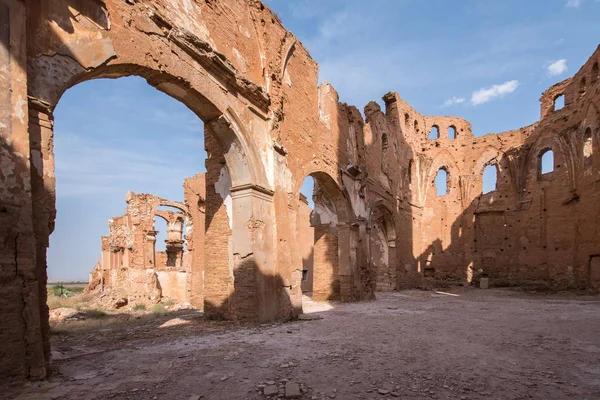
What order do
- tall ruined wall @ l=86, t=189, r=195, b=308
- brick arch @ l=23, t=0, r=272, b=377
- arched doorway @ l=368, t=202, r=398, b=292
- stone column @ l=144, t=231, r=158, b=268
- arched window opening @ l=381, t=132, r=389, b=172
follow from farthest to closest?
stone column @ l=144, t=231, r=158, b=268
tall ruined wall @ l=86, t=189, r=195, b=308
arched doorway @ l=368, t=202, r=398, b=292
arched window opening @ l=381, t=132, r=389, b=172
brick arch @ l=23, t=0, r=272, b=377

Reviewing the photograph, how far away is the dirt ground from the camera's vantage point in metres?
→ 3.26

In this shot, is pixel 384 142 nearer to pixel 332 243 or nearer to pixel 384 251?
pixel 384 251

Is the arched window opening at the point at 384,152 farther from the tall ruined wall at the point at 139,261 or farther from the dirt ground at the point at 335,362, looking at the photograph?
the dirt ground at the point at 335,362

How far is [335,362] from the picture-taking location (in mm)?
4184

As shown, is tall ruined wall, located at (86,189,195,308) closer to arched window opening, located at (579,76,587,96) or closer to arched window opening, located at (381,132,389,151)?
arched window opening, located at (381,132,389,151)

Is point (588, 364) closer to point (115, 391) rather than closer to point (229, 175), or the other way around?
point (115, 391)

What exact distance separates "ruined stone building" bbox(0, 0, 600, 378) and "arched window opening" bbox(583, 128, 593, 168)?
0.16 feet

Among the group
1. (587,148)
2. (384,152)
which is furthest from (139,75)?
(587,148)

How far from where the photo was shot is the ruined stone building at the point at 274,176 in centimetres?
359

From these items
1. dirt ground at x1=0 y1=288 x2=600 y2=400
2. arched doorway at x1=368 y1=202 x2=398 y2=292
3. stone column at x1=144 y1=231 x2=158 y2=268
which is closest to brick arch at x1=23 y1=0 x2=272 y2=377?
dirt ground at x1=0 y1=288 x2=600 y2=400

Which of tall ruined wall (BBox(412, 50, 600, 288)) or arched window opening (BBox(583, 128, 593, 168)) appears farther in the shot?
tall ruined wall (BBox(412, 50, 600, 288))

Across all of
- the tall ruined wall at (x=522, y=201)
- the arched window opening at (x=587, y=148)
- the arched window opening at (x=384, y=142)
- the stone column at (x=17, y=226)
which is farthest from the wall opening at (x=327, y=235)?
the arched window opening at (x=587, y=148)

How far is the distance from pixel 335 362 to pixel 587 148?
1771 centimetres

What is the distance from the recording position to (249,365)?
4.07 m
